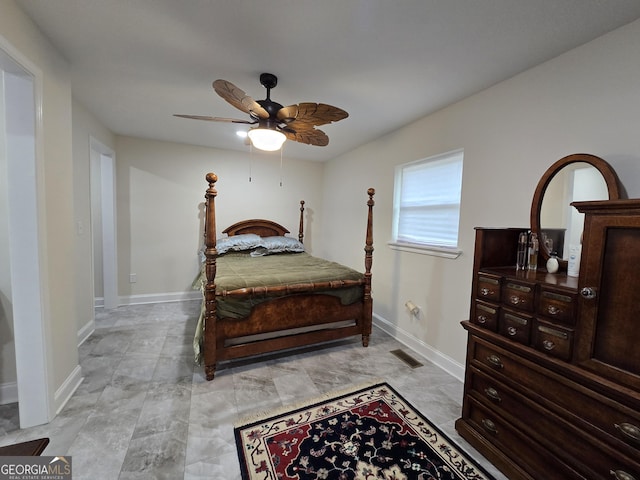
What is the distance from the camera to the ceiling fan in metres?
1.73

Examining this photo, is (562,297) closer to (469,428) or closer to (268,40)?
(469,428)

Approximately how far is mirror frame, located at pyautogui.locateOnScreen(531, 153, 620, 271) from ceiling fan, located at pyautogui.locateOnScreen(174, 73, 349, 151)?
135 centimetres

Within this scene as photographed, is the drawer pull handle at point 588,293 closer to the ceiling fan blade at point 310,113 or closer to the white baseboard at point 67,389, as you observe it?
the ceiling fan blade at point 310,113

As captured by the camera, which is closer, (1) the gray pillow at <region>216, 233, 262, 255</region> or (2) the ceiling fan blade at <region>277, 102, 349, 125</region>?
(2) the ceiling fan blade at <region>277, 102, 349, 125</region>

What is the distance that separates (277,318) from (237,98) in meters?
1.74

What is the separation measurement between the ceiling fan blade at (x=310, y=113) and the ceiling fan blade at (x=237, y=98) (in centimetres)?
15

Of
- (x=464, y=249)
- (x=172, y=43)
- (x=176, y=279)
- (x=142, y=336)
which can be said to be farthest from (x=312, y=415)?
(x=176, y=279)

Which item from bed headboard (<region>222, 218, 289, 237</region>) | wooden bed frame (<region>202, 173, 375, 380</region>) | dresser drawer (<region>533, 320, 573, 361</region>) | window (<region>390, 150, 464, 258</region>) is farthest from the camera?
bed headboard (<region>222, 218, 289, 237</region>)

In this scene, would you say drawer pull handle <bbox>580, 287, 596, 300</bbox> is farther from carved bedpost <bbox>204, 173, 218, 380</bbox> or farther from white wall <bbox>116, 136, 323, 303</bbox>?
white wall <bbox>116, 136, 323, 303</bbox>

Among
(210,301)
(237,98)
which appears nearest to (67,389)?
(210,301)

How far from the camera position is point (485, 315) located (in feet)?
5.04

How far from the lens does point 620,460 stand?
101 cm

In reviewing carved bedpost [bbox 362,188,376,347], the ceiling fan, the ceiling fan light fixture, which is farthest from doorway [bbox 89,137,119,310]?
carved bedpost [bbox 362,188,376,347]

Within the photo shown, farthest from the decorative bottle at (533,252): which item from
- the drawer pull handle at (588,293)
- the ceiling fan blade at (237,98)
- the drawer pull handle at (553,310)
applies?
the ceiling fan blade at (237,98)
